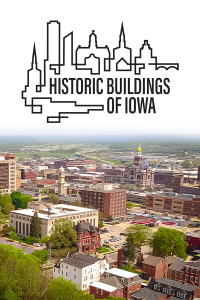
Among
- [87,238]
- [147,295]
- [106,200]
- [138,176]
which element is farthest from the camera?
[138,176]

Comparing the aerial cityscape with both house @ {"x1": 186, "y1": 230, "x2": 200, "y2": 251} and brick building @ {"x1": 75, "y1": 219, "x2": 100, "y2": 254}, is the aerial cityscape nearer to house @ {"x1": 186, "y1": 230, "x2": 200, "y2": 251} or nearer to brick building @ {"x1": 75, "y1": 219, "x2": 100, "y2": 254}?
brick building @ {"x1": 75, "y1": 219, "x2": 100, "y2": 254}

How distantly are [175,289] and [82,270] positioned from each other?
6.91m

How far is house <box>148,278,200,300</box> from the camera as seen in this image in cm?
2811

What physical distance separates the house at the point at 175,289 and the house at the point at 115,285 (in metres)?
1.25

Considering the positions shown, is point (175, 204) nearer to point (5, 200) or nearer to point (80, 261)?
point (5, 200)

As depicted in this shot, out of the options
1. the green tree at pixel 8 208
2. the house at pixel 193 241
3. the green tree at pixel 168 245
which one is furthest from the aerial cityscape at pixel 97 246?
the green tree at pixel 8 208

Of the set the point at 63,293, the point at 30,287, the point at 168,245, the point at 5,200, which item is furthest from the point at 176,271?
the point at 5,200

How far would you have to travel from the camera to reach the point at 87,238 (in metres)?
41.6

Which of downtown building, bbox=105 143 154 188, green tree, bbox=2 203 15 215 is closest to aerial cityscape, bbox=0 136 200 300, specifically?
green tree, bbox=2 203 15 215

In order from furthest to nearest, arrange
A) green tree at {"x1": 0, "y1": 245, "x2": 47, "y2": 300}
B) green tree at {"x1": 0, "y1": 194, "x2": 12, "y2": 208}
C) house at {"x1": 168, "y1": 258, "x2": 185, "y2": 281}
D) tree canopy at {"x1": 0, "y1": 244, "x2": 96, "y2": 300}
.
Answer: green tree at {"x1": 0, "y1": 194, "x2": 12, "y2": 208}, house at {"x1": 168, "y1": 258, "x2": 185, "y2": 281}, green tree at {"x1": 0, "y1": 245, "x2": 47, "y2": 300}, tree canopy at {"x1": 0, "y1": 244, "x2": 96, "y2": 300}

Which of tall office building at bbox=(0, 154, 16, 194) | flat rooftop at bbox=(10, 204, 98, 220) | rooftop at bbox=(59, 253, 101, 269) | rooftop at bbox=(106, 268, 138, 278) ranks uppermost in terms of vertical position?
tall office building at bbox=(0, 154, 16, 194)

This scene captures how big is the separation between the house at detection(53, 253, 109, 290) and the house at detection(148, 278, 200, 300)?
175 inches

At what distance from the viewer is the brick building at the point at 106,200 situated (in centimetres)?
6081

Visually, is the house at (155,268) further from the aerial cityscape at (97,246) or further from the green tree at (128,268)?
the green tree at (128,268)
